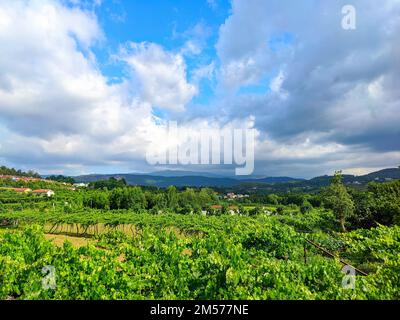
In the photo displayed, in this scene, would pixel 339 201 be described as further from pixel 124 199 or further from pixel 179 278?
pixel 124 199

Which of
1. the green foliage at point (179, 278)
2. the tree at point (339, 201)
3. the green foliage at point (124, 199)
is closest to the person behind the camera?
the green foliage at point (179, 278)

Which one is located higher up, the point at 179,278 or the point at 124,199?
the point at 179,278

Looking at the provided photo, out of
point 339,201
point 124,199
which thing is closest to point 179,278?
point 339,201

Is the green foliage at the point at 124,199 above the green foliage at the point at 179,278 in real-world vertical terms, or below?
below

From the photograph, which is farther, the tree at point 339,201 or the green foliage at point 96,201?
the green foliage at point 96,201

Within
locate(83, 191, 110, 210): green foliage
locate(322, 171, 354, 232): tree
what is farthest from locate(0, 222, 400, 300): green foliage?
locate(83, 191, 110, 210): green foliage

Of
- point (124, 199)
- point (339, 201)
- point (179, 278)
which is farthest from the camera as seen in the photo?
point (124, 199)

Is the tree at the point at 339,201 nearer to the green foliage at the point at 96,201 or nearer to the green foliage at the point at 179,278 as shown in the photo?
the green foliage at the point at 179,278

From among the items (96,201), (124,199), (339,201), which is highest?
(339,201)

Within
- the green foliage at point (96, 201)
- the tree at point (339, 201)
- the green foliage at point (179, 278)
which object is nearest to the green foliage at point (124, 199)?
the green foliage at point (96, 201)

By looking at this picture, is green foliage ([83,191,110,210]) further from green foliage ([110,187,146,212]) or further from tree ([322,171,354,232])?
tree ([322,171,354,232])
